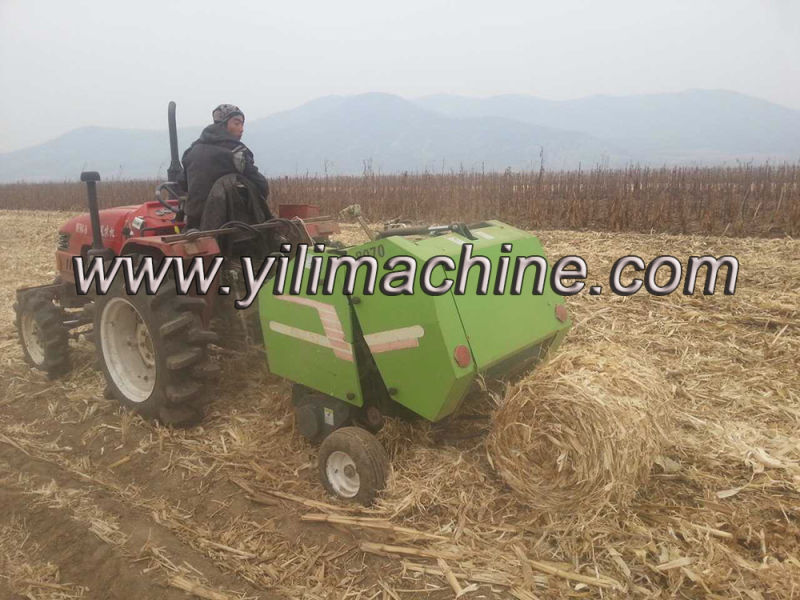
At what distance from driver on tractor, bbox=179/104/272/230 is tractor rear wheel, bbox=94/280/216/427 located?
655 mm

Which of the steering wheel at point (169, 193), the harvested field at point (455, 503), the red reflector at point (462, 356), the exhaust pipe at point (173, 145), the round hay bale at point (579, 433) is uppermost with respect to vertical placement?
the exhaust pipe at point (173, 145)

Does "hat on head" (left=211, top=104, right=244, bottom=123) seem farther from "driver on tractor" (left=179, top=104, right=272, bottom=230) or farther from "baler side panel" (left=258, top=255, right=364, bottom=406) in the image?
"baler side panel" (left=258, top=255, right=364, bottom=406)

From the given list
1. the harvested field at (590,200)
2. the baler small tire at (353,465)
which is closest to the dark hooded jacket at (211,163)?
the baler small tire at (353,465)

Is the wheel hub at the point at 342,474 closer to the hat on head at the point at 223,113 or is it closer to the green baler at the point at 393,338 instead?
the green baler at the point at 393,338

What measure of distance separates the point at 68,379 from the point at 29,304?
30.7 inches

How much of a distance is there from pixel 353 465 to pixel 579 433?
120 centimetres

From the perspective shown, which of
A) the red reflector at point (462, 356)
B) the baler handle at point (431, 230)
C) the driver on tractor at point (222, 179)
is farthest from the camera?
the driver on tractor at point (222, 179)

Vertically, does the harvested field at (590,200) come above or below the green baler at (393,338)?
above

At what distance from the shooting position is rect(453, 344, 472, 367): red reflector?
2906mm

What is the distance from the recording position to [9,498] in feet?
11.5

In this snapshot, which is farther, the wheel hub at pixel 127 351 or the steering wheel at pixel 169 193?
the steering wheel at pixel 169 193

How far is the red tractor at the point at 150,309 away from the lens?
153 inches

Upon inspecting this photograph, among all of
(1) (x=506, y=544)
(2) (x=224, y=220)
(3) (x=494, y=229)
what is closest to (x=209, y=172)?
(2) (x=224, y=220)

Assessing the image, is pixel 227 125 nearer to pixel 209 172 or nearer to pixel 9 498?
pixel 209 172
